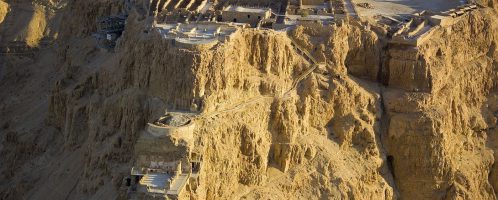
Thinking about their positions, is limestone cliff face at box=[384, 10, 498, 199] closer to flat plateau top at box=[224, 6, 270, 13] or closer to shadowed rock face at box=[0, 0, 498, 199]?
shadowed rock face at box=[0, 0, 498, 199]

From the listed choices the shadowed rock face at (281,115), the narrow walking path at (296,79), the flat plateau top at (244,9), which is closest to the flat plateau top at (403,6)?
the shadowed rock face at (281,115)

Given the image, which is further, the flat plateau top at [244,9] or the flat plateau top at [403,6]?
the flat plateau top at [403,6]

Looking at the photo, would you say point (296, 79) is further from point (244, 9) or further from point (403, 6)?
point (403, 6)

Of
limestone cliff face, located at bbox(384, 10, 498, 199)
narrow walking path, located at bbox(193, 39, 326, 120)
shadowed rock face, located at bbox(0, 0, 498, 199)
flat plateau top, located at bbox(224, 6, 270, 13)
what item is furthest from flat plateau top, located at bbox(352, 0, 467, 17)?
narrow walking path, located at bbox(193, 39, 326, 120)

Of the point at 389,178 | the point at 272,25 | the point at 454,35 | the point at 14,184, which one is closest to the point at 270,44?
the point at 272,25

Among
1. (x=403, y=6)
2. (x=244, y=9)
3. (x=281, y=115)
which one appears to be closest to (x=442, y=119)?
(x=403, y=6)

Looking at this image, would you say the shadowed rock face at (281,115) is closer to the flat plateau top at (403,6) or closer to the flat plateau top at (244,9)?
the flat plateau top at (403,6)

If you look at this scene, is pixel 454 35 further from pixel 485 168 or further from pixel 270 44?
pixel 270 44
